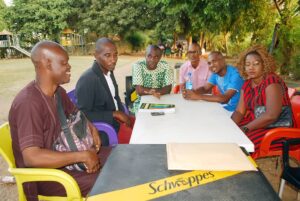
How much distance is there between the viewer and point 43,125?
195 cm

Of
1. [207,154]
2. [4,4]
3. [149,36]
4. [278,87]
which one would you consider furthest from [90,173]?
[4,4]

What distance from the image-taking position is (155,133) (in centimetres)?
223

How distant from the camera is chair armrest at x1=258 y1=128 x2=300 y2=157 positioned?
9.26 feet

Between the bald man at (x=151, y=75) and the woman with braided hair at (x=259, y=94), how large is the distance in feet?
4.12

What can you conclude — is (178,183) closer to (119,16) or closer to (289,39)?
(289,39)

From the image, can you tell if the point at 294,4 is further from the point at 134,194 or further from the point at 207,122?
the point at 134,194

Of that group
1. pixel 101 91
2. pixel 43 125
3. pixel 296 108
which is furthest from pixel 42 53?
pixel 296 108

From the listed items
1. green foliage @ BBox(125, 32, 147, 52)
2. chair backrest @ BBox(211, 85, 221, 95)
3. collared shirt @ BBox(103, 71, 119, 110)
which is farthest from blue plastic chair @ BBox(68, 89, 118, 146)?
green foliage @ BBox(125, 32, 147, 52)

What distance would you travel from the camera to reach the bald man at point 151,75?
411 cm

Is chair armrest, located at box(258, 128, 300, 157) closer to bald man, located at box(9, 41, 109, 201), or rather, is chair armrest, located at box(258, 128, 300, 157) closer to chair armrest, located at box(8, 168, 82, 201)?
bald man, located at box(9, 41, 109, 201)

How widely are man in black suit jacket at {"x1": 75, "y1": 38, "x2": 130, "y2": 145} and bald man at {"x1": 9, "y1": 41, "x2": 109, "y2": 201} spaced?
0.80 m

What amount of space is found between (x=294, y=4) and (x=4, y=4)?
1301 inches

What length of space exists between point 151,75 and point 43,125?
8.19 ft

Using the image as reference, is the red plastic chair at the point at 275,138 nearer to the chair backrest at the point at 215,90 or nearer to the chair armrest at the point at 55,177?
the chair backrest at the point at 215,90
